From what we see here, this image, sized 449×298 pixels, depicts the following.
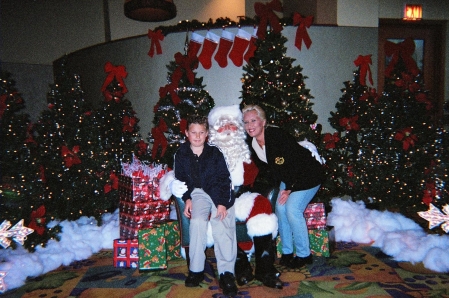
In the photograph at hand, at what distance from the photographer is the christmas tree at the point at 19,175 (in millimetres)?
3244

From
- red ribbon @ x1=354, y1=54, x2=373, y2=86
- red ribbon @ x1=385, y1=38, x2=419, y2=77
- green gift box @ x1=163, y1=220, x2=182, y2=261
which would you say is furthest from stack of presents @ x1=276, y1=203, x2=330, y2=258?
red ribbon @ x1=385, y1=38, x2=419, y2=77

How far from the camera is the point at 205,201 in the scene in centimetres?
277

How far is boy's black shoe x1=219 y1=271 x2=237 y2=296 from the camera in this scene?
2.53 metres

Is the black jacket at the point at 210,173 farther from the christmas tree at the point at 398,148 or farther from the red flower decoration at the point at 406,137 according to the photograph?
the red flower decoration at the point at 406,137

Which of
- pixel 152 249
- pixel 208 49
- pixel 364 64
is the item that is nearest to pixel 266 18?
pixel 208 49

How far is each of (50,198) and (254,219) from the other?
2.63 metres

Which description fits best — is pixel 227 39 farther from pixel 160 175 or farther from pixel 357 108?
pixel 160 175

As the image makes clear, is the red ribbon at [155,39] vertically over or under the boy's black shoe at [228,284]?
over

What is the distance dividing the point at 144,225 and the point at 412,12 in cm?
572

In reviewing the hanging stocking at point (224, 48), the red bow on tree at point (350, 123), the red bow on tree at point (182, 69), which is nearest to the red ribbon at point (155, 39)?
the hanging stocking at point (224, 48)

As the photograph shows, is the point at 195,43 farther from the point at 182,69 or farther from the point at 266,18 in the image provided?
the point at 266,18

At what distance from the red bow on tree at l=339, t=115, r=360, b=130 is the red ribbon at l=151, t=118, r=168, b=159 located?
2.59 metres

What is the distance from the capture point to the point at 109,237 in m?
3.83

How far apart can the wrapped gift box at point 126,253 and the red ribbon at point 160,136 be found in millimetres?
1739
